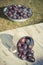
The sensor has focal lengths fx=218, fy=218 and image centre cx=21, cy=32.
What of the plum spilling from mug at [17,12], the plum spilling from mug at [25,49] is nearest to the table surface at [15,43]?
the plum spilling from mug at [25,49]

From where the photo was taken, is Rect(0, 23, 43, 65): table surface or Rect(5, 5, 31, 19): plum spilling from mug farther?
Rect(5, 5, 31, 19): plum spilling from mug

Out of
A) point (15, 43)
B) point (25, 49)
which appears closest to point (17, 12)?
point (15, 43)

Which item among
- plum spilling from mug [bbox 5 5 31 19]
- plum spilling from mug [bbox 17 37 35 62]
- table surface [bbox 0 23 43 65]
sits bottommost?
plum spilling from mug [bbox 5 5 31 19]

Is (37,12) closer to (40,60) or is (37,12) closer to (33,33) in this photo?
(33,33)

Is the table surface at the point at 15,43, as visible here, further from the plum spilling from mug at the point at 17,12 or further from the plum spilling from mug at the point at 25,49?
the plum spilling from mug at the point at 17,12

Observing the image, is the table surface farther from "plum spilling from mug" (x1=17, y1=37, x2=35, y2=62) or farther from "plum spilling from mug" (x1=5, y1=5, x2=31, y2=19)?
"plum spilling from mug" (x1=5, y1=5, x2=31, y2=19)

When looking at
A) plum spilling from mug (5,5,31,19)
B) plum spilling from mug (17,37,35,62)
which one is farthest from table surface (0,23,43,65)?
plum spilling from mug (5,5,31,19)

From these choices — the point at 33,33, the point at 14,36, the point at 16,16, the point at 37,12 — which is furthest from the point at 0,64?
the point at 37,12
